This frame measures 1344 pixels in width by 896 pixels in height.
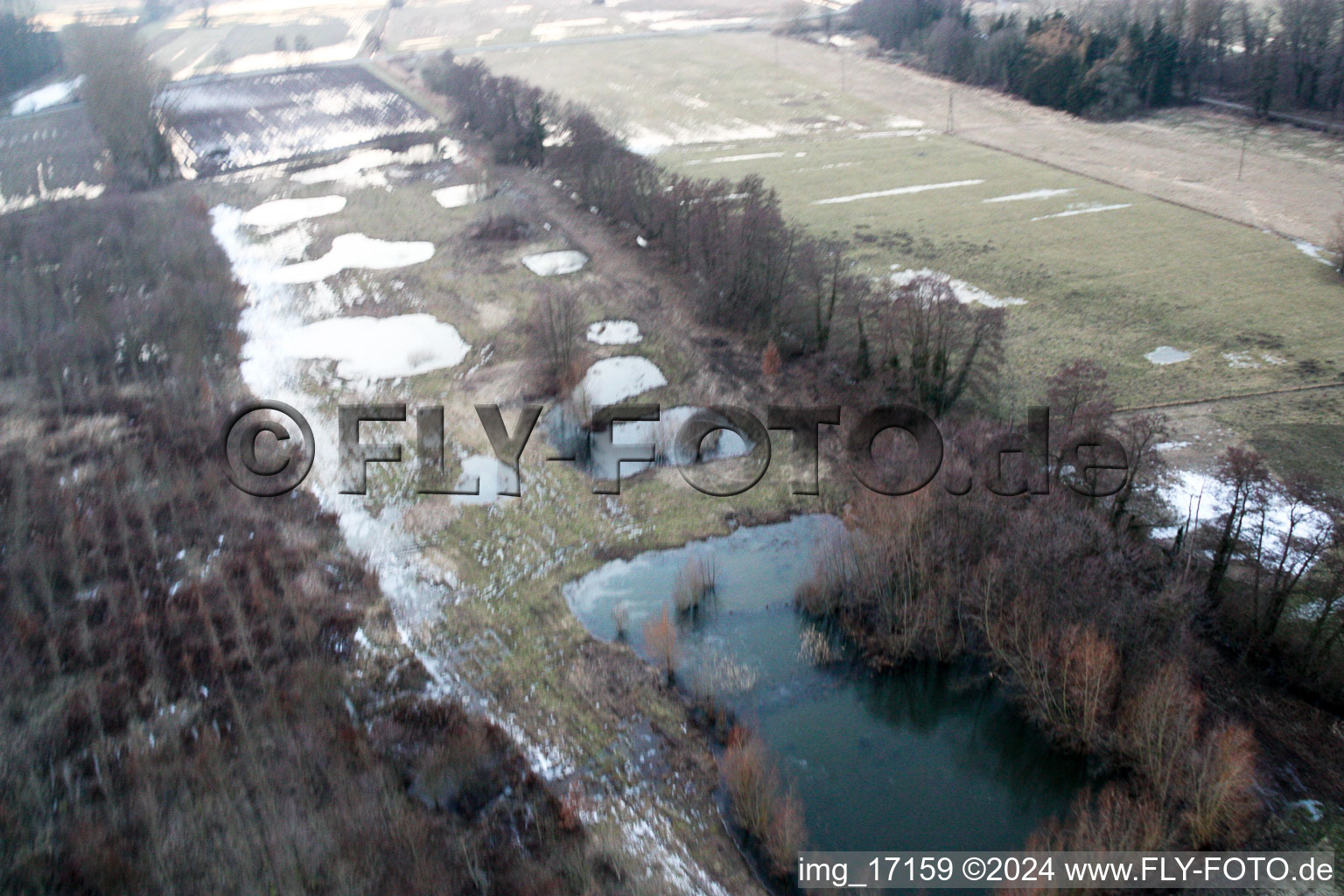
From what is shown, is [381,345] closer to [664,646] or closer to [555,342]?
[555,342]

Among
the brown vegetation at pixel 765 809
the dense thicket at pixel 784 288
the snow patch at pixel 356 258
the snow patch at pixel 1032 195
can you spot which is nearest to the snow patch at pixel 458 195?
the dense thicket at pixel 784 288

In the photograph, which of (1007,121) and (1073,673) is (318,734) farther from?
(1007,121)

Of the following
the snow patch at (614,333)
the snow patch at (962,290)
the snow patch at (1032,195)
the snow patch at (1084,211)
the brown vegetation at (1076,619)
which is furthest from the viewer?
the snow patch at (1032,195)

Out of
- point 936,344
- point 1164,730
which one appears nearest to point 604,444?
point 936,344

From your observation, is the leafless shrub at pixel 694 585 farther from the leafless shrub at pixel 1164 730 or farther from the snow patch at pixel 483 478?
the leafless shrub at pixel 1164 730

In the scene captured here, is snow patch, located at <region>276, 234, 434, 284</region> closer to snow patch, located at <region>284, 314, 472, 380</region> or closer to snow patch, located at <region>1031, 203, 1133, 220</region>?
snow patch, located at <region>284, 314, 472, 380</region>

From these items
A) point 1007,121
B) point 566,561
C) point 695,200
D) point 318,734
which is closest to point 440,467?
point 566,561
